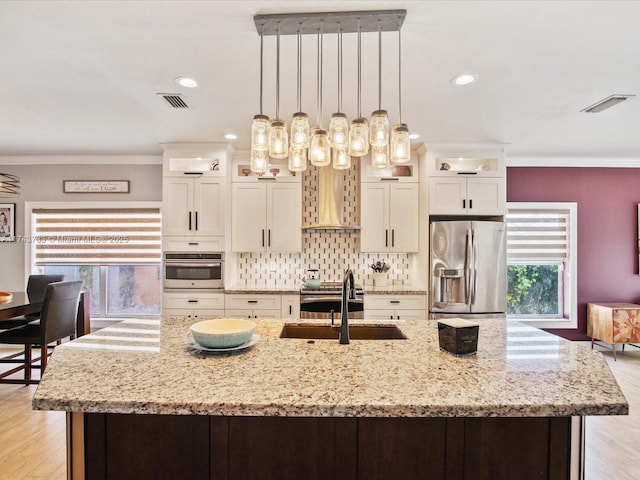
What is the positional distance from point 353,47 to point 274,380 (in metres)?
1.95

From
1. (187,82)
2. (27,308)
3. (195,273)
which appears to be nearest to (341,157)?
(187,82)

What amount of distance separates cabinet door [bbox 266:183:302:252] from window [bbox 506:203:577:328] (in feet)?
9.37

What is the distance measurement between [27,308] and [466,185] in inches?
184

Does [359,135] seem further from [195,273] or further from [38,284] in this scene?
[38,284]

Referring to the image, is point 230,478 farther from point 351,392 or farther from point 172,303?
point 172,303

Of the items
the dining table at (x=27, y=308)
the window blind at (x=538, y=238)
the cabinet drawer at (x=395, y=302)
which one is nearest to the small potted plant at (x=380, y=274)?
the cabinet drawer at (x=395, y=302)

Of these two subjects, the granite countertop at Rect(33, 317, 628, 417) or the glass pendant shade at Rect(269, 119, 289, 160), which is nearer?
the granite countertop at Rect(33, 317, 628, 417)

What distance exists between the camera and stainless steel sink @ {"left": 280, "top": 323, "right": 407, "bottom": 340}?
2096 millimetres

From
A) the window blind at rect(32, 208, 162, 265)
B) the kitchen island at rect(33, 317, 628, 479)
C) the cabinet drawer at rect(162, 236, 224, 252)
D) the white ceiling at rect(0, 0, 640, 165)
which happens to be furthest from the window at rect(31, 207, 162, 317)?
the kitchen island at rect(33, 317, 628, 479)

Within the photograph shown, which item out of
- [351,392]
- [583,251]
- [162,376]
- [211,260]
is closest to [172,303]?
[211,260]

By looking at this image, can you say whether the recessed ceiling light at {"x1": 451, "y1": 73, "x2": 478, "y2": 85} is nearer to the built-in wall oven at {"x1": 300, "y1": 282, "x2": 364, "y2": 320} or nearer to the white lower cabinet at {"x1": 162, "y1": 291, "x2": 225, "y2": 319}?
the built-in wall oven at {"x1": 300, "y1": 282, "x2": 364, "y2": 320}

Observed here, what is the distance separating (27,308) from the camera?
3295 millimetres

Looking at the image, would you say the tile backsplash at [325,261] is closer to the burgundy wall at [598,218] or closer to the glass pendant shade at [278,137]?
the burgundy wall at [598,218]

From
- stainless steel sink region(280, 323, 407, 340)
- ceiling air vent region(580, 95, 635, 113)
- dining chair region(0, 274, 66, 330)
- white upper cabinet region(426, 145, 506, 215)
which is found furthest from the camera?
white upper cabinet region(426, 145, 506, 215)
